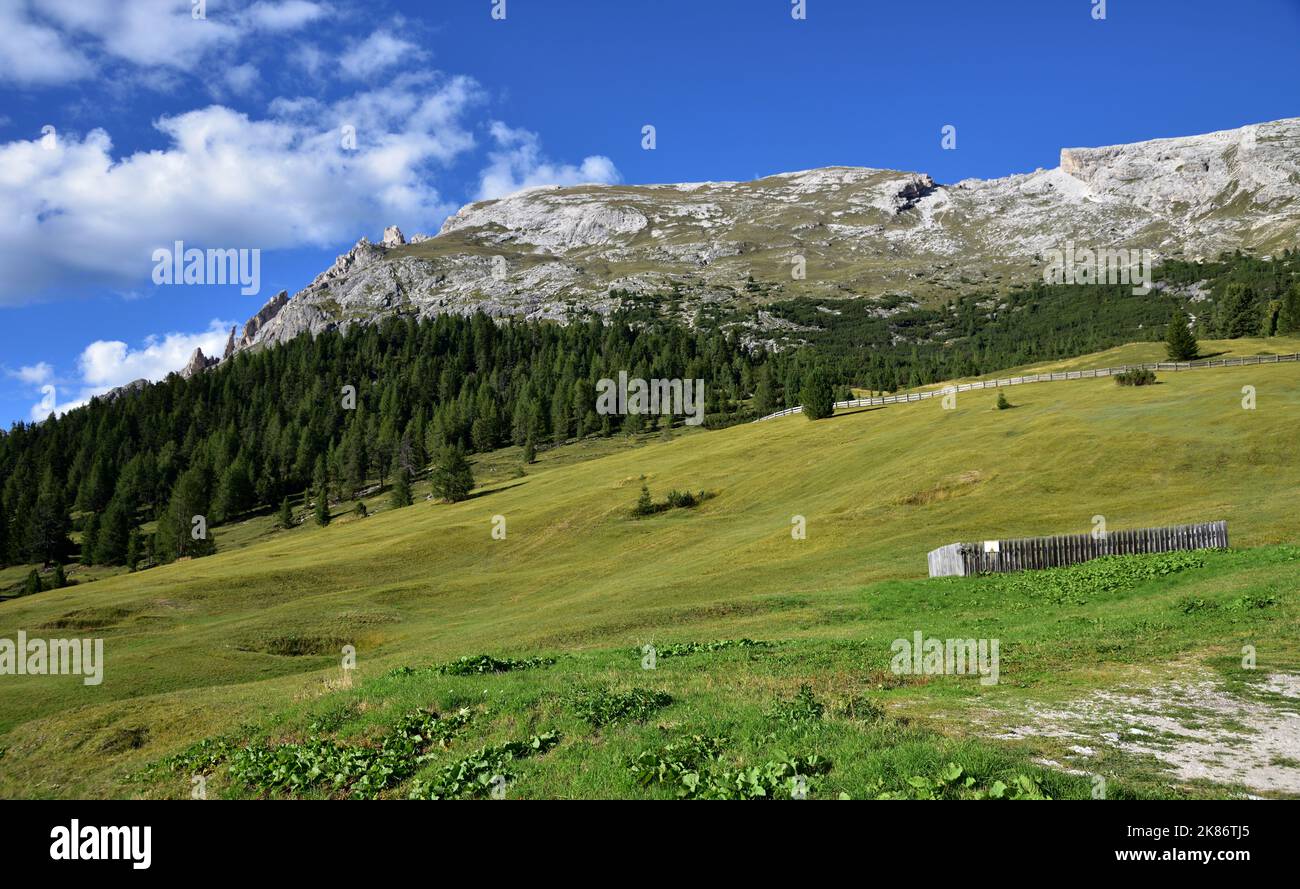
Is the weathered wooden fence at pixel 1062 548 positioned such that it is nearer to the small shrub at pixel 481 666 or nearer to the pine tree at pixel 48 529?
the small shrub at pixel 481 666

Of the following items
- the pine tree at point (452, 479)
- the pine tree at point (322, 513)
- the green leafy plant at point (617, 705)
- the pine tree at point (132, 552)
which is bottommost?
the pine tree at point (132, 552)

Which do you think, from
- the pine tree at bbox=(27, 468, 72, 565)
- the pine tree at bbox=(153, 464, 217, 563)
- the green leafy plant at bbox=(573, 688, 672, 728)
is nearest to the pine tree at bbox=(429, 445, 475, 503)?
the pine tree at bbox=(153, 464, 217, 563)

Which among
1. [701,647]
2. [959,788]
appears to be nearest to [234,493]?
[701,647]

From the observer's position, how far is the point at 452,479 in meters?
119

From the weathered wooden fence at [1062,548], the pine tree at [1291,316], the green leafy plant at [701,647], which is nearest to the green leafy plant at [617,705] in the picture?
the green leafy plant at [701,647]

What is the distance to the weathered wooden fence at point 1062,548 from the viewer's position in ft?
117

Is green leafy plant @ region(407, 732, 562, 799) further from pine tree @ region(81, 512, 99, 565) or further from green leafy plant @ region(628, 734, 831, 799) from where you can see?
pine tree @ region(81, 512, 99, 565)

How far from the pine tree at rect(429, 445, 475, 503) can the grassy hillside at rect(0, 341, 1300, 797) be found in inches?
112

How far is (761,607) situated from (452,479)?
301 ft

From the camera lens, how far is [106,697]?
33.5m

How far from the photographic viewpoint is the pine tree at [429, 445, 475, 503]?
391ft

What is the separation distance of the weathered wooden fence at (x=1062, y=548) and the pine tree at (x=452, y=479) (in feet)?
311

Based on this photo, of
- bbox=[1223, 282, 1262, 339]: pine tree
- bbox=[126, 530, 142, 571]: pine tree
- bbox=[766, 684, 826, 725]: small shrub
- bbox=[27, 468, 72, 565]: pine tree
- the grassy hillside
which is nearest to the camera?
bbox=[766, 684, 826, 725]: small shrub
